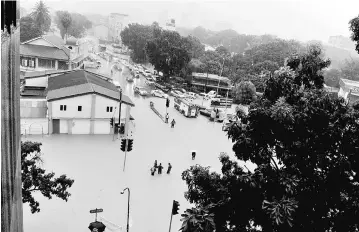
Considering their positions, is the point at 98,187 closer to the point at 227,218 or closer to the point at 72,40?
the point at 227,218

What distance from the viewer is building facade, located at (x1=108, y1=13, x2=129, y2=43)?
11844cm

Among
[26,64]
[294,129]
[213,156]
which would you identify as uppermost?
[294,129]

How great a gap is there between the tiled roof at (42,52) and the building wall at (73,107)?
1676cm

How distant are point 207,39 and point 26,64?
10286cm

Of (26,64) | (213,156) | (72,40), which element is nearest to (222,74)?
(72,40)

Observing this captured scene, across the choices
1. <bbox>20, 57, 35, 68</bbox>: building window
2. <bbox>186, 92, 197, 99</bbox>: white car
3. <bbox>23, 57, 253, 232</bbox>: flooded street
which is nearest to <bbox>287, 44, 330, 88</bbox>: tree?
<bbox>23, 57, 253, 232</bbox>: flooded street

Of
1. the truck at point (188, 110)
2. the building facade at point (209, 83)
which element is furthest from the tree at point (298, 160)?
the building facade at point (209, 83)

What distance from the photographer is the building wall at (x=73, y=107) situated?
23703 millimetres

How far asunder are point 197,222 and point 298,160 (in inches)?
95.6

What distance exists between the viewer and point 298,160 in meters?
6.68

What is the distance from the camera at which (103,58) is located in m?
74.6

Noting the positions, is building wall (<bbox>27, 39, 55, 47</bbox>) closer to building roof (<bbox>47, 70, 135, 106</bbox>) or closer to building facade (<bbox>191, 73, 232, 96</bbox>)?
building roof (<bbox>47, 70, 135, 106</bbox>)

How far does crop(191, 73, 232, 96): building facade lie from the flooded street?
22.9 meters

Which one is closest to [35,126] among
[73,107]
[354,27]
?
[73,107]
